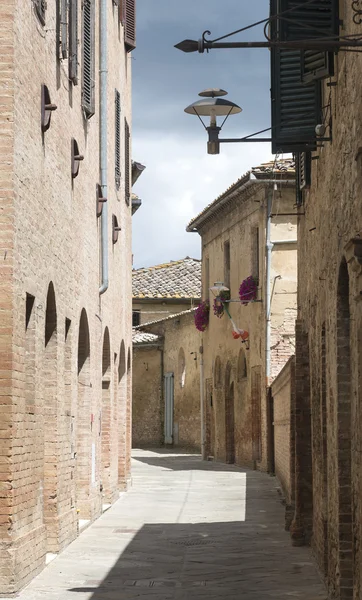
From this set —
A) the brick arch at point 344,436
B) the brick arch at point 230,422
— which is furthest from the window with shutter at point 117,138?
the brick arch at point 230,422

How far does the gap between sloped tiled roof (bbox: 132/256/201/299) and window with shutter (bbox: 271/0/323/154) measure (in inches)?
1480

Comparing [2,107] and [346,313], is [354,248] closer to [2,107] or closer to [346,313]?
[346,313]

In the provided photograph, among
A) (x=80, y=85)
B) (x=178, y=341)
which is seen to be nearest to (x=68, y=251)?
(x=80, y=85)

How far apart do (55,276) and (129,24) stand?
41.2 feet

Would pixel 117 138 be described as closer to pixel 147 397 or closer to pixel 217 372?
pixel 217 372

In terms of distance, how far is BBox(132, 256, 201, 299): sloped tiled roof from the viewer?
2037 inches

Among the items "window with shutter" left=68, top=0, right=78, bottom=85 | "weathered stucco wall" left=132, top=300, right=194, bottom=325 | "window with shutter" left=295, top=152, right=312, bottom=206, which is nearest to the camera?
"window with shutter" left=295, top=152, right=312, bottom=206

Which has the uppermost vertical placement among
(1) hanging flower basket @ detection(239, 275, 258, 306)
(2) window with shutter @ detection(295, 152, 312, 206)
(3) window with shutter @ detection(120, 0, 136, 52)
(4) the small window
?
(3) window with shutter @ detection(120, 0, 136, 52)

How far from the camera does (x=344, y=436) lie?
10453 mm

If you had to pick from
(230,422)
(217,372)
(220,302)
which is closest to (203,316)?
(217,372)

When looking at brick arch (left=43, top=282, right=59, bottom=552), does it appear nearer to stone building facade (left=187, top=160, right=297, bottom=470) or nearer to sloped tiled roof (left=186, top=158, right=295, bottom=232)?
stone building facade (left=187, top=160, right=297, bottom=470)

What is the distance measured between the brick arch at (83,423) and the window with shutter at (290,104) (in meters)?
5.27

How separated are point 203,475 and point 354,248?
2168 cm

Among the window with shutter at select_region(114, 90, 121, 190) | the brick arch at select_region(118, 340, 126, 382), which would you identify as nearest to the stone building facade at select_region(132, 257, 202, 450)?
the brick arch at select_region(118, 340, 126, 382)
